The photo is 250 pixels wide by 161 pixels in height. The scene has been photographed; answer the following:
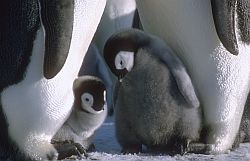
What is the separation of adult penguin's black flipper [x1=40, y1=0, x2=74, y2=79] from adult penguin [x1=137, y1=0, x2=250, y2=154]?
36 cm

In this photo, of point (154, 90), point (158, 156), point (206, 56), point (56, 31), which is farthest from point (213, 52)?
point (56, 31)

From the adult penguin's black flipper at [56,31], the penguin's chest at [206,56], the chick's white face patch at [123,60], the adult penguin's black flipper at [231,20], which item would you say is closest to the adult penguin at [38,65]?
the adult penguin's black flipper at [56,31]

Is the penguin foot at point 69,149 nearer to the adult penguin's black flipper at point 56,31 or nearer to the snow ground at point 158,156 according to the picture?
the snow ground at point 158,156

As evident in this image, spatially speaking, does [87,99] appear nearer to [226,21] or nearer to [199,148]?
[199,148]

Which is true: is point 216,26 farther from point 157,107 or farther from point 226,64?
point 157,107

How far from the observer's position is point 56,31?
2.51 m

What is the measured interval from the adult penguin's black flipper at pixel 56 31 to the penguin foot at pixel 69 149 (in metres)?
0.28

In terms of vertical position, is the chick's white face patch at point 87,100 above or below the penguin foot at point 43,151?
above

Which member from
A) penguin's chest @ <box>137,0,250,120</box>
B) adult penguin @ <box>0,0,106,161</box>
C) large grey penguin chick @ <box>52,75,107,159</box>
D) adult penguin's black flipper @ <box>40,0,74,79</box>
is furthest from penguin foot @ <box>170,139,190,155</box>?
adult penguin's black flipper @ <box>40,0,74,79</box>

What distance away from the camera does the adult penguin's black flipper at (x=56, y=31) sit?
251 centimetres

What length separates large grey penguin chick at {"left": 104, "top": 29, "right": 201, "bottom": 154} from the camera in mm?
2693

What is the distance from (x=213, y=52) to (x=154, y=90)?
0.23 metres

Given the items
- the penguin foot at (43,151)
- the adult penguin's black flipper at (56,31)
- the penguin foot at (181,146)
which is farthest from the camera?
the penguin foot at (181,146)

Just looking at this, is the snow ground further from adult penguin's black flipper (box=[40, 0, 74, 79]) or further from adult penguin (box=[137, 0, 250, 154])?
adult penguin's black flipper (box=[40, 0, 74, 79])
